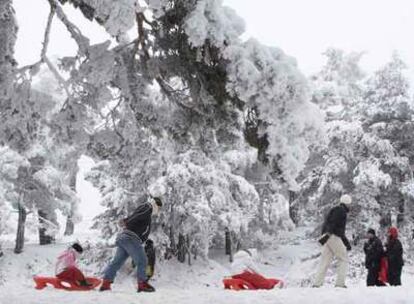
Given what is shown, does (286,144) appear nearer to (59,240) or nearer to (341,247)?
(341,247)

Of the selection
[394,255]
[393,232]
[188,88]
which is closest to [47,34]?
[188,88]

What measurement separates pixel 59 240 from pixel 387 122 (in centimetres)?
1697

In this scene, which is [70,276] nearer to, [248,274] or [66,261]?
[66,261]

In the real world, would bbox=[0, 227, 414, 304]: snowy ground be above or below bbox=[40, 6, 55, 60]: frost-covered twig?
below

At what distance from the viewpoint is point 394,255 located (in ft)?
38.1

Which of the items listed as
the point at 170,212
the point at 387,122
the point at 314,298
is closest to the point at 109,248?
the point at 170,212

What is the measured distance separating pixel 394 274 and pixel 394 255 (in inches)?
16.5

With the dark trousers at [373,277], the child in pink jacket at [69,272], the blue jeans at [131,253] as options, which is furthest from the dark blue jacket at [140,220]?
the dark trousers at [373,277]

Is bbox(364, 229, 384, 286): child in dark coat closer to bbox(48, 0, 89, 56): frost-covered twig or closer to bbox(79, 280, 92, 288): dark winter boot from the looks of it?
bbox(79, 280, 92, 288): dark winter boot

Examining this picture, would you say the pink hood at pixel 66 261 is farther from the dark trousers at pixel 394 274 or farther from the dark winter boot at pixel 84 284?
the dark trousers at pixel 394 274

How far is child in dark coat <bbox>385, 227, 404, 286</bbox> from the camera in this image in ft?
38.2

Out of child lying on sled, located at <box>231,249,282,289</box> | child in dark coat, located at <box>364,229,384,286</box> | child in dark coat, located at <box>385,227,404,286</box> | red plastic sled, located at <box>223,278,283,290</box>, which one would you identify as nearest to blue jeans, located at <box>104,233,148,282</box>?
red plastic sled, located at <box>223,278,283,290</box>

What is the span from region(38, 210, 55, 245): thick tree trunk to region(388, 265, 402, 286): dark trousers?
704 inches

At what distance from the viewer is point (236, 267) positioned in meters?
10.7
